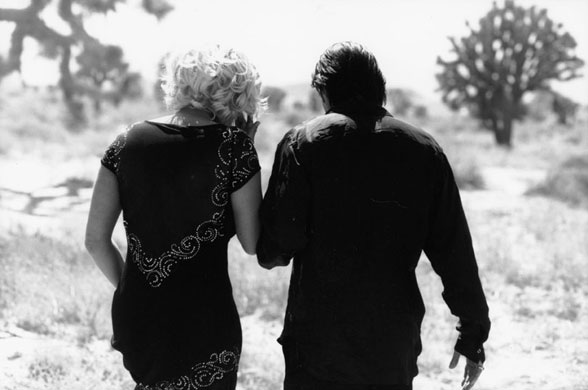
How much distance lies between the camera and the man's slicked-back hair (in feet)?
6.81

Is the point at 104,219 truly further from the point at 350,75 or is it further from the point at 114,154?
the point at 350,75

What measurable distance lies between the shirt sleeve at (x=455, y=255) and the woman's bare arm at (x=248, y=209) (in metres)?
0.50

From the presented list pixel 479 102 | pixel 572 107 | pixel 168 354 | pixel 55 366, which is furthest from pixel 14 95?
pixel 168 354

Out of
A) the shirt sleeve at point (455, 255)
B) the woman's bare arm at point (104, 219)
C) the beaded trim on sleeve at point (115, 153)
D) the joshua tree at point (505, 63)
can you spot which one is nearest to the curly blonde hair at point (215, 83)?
the beaded trim on sleeve at point (115, 153)

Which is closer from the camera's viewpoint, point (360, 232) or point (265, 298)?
point (360, 232)

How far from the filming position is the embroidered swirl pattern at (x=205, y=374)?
7.12 ft

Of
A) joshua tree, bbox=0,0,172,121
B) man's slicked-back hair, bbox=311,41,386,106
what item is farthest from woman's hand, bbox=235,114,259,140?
joshua tree, bbox=0,0,172,121

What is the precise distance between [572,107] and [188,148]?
78.0 ft

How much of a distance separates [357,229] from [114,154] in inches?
28.7

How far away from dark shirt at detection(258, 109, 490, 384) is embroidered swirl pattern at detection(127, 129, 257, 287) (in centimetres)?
10

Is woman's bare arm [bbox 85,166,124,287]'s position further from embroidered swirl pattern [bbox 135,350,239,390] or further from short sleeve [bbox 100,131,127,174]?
embroidered swirl pattern [bbox 135,350,239,390]

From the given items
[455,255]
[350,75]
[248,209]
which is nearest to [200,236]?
[248,209]

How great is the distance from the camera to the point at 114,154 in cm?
216

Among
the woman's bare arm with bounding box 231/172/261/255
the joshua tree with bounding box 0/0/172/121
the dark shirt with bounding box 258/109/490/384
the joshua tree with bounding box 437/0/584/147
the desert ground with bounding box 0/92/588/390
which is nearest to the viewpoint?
the dark shirt with bounding box 258/109/490/384
